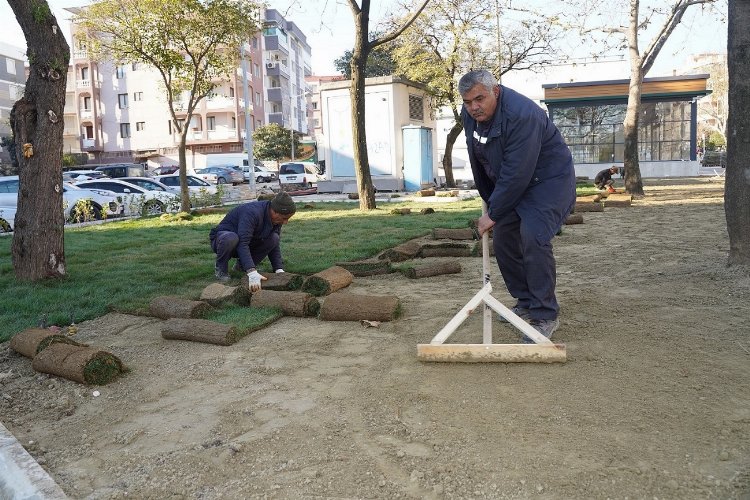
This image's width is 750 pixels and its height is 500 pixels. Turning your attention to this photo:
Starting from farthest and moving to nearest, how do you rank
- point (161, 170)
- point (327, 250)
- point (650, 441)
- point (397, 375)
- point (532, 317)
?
point (161, 170)
point (327, 250)
point (532, 317)
point (397, 375)
point (650, 441)

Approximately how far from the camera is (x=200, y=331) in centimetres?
479

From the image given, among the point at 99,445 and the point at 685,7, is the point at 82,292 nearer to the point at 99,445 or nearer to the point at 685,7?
the point at 99,445

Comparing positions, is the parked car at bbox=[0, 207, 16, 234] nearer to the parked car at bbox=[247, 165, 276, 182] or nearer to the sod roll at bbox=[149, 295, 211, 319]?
the sod roll at bbox=[149, 295, 211, 319]

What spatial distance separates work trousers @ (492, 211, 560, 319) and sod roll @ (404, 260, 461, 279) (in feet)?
7.19

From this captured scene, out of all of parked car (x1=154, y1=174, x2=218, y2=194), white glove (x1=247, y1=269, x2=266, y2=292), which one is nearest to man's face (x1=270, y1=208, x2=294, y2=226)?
white glove (x1=247, y1=269, x2=266, y2=292)

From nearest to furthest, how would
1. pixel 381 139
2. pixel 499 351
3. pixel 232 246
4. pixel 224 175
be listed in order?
pixel 499 351, pixel 232 246, pixel 381 139, pixel 224 175

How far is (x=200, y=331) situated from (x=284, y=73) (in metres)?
66.2

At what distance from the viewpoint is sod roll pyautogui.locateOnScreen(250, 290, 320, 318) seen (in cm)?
542

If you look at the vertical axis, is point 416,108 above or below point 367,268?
above

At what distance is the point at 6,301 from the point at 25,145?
5.63 feet

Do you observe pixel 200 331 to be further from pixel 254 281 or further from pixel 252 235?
pixel 252 235

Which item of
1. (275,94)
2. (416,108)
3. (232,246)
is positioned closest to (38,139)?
(232,246)

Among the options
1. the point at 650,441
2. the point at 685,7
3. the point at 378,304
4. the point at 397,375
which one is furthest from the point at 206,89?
the point at 650,441

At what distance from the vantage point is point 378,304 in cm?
520
